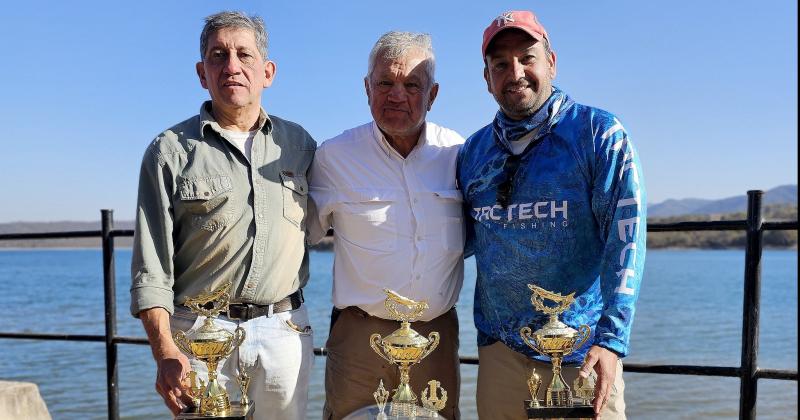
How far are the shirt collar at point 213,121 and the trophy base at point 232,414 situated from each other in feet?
3.19

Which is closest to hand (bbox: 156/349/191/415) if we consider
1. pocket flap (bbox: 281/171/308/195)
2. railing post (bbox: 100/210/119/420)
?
pocket flap (bbox: 281/171/308/195)

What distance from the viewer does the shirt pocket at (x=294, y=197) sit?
260 centimetres

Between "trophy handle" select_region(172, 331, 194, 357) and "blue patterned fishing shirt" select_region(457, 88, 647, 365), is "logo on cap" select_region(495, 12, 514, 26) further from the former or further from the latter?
"trophy handle" select_region(172, 331, 194, 357)

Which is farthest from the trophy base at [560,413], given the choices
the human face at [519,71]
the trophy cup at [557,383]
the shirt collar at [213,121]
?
the shirt collar at [213,121]

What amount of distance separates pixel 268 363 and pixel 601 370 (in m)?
1.15

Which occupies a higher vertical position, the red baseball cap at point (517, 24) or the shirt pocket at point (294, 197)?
the red baseball cap at point (517, 24)

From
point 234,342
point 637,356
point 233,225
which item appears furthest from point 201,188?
point 637,356

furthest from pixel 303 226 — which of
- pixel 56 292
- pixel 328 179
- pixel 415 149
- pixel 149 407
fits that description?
pixel 56 292

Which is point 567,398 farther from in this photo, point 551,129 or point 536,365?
point 551,129

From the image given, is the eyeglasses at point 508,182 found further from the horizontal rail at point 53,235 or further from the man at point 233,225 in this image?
the horizontal rail at point 53,235

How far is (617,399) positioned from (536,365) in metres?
0.28

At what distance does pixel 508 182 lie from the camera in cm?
242

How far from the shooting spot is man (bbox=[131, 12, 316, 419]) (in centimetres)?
243

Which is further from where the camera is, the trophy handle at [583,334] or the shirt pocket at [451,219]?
the shirt pocket at [451,219]
